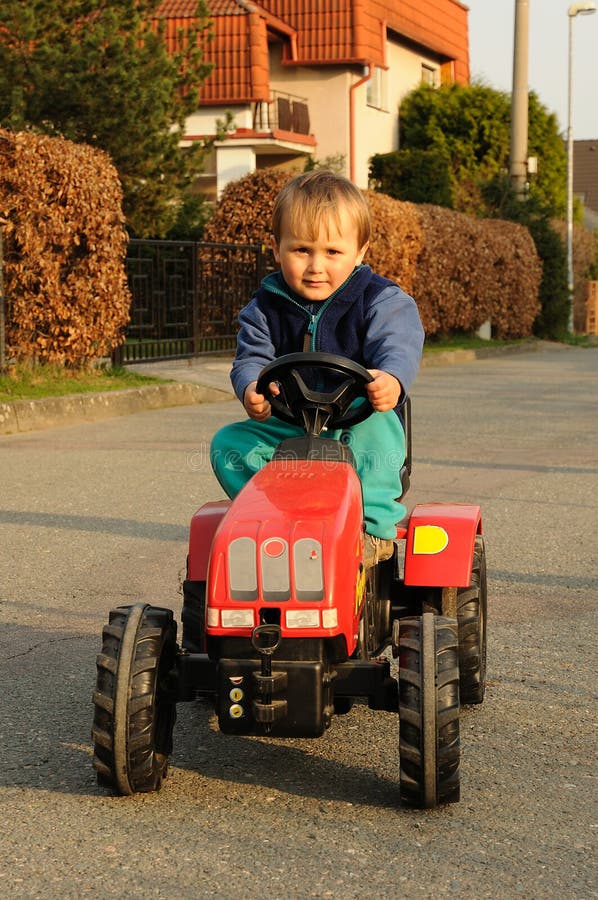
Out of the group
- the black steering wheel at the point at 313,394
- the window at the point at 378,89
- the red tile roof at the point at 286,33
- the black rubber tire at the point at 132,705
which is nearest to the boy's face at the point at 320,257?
the black steering wheel at the point at 313,394

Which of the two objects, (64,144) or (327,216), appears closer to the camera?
(327,216)

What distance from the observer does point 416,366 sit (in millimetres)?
3967

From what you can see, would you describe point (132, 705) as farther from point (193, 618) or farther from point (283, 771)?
point (193, 618)

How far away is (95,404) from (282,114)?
1055 inches

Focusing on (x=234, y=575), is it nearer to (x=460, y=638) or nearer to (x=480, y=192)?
(x=460, y=638)

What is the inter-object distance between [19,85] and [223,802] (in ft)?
64.9

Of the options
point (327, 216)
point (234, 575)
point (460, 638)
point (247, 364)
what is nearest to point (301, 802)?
point (234, 575)

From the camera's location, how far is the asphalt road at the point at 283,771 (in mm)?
2980

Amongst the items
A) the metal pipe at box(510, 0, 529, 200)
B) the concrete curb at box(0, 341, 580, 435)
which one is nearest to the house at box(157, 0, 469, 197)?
the metal pipe at box(510, 0, 529, 200)

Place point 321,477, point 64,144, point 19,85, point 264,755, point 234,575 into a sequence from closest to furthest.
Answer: point 234,575 → point 321,477 → point 264,755 → point 64,144 → point 19,85

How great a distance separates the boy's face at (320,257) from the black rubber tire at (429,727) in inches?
45.8

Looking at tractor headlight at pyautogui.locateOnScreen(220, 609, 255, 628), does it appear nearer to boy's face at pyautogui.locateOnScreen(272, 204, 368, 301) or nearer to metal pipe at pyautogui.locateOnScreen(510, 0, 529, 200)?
boy's face at pyautogui.locateOnScreen(272, 204, 368, 301)

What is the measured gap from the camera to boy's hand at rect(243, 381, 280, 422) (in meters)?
3.70

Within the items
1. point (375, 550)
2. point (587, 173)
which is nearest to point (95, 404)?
point (375, 550)
